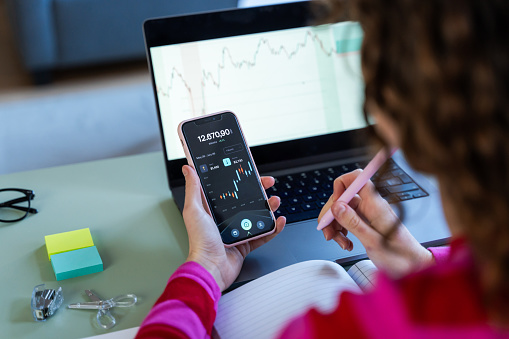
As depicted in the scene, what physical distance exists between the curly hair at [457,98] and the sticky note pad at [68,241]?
51cm

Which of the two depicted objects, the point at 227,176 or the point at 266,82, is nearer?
the point at 227,176

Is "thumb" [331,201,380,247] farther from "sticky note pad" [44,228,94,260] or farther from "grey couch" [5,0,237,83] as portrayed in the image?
"grey couch" [5,0,237,83]

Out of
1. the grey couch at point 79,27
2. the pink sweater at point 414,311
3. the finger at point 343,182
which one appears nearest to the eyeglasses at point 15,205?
the finger at point 343,182

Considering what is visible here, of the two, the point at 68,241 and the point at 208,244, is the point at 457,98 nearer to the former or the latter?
the point at 208,244

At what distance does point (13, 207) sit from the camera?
0.85 metres

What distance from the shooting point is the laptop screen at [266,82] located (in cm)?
90

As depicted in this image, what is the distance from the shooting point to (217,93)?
925 millimetres

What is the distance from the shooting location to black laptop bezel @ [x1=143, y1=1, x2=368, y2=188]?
891 millimetres

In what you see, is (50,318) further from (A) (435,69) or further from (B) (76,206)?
(A) (435,69)

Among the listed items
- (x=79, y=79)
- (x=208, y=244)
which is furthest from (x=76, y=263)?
(x=79, y=79)

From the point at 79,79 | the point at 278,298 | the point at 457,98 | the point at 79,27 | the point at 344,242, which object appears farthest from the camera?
the point at 79,79

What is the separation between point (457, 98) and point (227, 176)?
0.47 metres

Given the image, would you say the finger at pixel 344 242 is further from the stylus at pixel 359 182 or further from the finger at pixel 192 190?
the finger at pixel 192 190

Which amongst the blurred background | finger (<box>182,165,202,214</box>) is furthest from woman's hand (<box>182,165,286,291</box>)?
the blurred background
